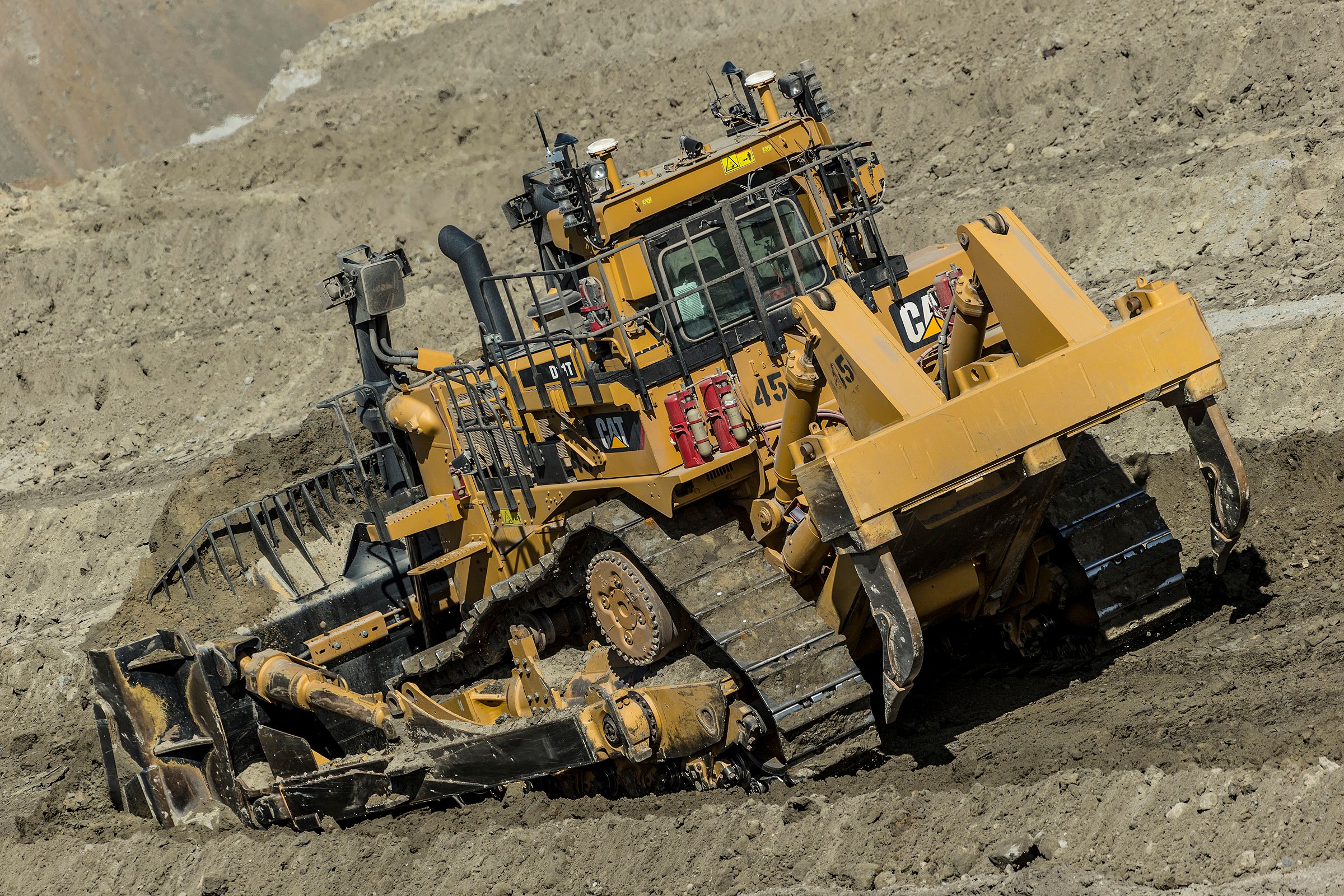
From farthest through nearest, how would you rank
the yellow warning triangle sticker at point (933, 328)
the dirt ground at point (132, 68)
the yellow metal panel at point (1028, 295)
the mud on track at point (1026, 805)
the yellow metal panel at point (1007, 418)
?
the dirt ground at point (132, 68) < the yellow warning triangle sticker at point (933, 328) < the yellow metal panel at point (1028, 295) < the yellow metal panel at point (1007, 418) < the mud on track at point (1026, 805)

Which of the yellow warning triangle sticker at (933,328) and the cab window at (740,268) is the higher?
the cab window at (740,268)

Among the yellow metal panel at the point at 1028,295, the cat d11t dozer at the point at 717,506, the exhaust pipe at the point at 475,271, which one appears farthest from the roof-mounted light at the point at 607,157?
the exhaust pipe at the point at 475,271

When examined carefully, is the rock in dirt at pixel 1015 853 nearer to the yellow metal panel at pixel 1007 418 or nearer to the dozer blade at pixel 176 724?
the yellow metal panel at pixel 1007 418

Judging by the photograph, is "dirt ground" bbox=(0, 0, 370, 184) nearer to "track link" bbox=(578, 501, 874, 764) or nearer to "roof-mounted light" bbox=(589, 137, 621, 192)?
"roof-mounted light" bbox=(589, 137, 621, 192)

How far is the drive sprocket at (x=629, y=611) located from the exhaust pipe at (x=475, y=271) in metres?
2.96

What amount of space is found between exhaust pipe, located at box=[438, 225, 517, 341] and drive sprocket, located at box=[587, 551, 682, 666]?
2965mm

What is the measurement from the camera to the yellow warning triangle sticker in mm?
8508

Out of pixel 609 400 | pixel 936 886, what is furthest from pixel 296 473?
pixel 936 886

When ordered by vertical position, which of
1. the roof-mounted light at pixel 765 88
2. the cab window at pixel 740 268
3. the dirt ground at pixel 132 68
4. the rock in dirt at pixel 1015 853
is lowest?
the rock in dirt at pixel 1015 853

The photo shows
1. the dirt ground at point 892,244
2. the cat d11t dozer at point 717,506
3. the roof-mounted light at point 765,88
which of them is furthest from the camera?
the roof-mounted light at point 765,88

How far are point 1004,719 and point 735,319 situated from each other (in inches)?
109

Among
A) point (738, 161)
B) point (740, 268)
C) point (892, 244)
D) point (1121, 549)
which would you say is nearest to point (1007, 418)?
point (1121, 549)

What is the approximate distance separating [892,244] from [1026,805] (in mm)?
11296

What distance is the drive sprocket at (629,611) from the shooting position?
8.06m
